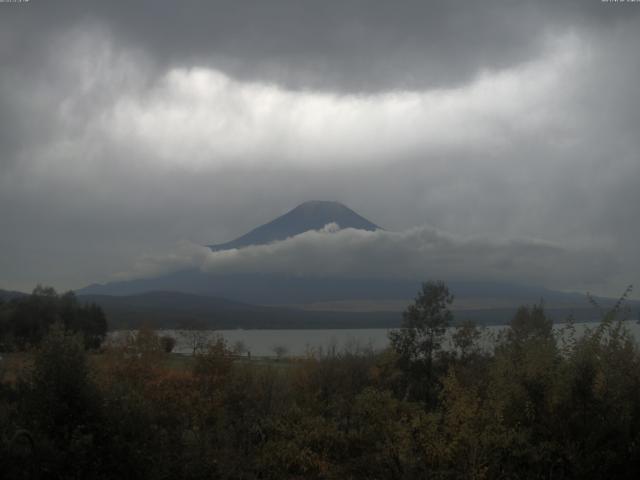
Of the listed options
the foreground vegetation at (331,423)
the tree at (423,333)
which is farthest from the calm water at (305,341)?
the foreground vegetation at (331,423)

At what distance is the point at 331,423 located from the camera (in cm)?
1988

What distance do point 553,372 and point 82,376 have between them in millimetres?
10204

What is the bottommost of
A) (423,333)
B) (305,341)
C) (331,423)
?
(305,341)

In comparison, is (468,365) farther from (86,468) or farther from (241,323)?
(241,323)

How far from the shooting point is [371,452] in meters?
18.0

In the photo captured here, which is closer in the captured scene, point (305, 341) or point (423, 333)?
point (423, 333)

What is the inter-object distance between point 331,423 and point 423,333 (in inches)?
869

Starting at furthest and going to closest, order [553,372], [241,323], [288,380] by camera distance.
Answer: [241,323] → [288,380] → [553,372]

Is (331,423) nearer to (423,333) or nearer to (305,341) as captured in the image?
(423,333)

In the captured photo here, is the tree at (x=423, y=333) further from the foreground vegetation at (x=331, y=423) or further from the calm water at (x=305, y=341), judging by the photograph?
the foreground vegetation at (x=331, y=423)

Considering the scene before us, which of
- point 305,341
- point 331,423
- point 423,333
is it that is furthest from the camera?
point 305,341

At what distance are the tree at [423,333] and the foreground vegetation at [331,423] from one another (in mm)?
15769

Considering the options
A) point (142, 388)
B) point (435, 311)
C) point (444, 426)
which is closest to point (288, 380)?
point (142, 388)

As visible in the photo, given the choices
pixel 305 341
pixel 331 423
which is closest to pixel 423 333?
pixel 331 423
